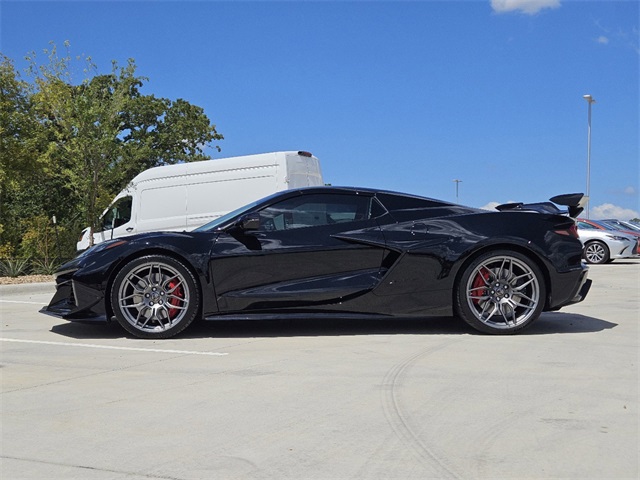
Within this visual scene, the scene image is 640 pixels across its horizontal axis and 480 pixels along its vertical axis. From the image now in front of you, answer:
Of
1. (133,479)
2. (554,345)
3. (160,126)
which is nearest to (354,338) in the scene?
(554,345)

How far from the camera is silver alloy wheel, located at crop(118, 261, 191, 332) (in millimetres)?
5836

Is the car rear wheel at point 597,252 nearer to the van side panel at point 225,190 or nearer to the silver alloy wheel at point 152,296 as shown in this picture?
the van side panel at point 225,190

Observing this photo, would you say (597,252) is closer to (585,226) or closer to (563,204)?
(585,226)

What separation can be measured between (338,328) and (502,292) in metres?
1.50

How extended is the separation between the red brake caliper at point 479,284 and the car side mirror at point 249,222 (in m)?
1.92

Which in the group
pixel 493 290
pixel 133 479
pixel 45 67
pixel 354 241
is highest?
pixel 45 67

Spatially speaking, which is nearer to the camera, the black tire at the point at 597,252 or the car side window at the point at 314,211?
the car side window at the point at 314,211

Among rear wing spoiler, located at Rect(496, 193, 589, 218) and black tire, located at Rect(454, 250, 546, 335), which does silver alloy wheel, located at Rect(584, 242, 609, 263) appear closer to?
rear wing spoiler, located at Rect(496, 193, 589, 218)

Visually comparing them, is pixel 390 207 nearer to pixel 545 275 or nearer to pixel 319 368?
pixel 545 275

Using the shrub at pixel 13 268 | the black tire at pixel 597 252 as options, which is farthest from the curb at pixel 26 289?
the black tire at pixel 597 252

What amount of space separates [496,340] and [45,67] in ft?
56.3

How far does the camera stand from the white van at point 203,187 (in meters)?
14.0

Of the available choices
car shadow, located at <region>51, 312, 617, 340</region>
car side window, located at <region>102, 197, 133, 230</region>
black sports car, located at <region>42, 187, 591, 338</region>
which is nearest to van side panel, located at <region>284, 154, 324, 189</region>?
car side window, located at <region>102, 197, 133, 230</region>

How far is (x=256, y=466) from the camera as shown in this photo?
9.10 ft
